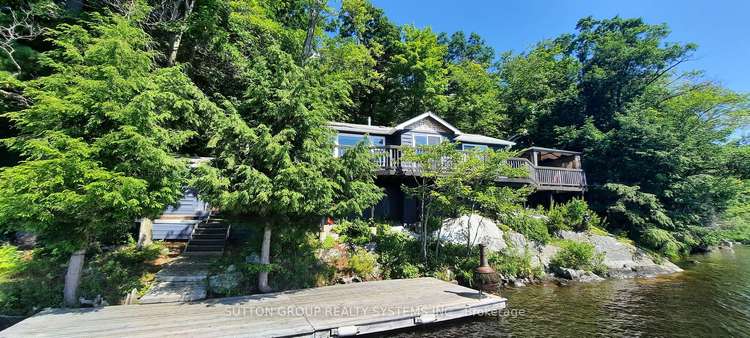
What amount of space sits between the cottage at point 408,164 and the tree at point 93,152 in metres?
7.65

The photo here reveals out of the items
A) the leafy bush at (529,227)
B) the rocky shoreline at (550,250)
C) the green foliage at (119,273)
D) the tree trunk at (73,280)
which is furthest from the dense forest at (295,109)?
the leafy bush at (529,227)

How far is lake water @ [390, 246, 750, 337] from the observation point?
7.77 meters

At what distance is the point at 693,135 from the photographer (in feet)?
63.9

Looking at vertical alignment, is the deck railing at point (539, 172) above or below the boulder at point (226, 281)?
above

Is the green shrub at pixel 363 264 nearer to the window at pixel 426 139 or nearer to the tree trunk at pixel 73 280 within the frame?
the tree trunk at pixel 73 280

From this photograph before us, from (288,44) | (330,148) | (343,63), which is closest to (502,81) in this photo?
(343,63)

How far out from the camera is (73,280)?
26.1 feet

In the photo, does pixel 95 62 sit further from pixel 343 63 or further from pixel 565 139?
pixel 565 139

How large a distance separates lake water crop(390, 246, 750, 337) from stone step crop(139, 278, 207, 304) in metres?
5.87

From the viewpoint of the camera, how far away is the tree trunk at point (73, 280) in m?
7.82

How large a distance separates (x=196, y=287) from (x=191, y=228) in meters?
5.39

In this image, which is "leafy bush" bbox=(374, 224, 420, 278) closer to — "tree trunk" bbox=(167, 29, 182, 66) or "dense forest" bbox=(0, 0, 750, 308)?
"dense forest" bbox=(0, 0, 750, 308)

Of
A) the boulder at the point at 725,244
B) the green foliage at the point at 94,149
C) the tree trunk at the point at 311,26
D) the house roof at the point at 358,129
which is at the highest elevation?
the tree trunk at the point at 311,26

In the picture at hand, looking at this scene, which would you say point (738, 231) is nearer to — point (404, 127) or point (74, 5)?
point (404, 127)
